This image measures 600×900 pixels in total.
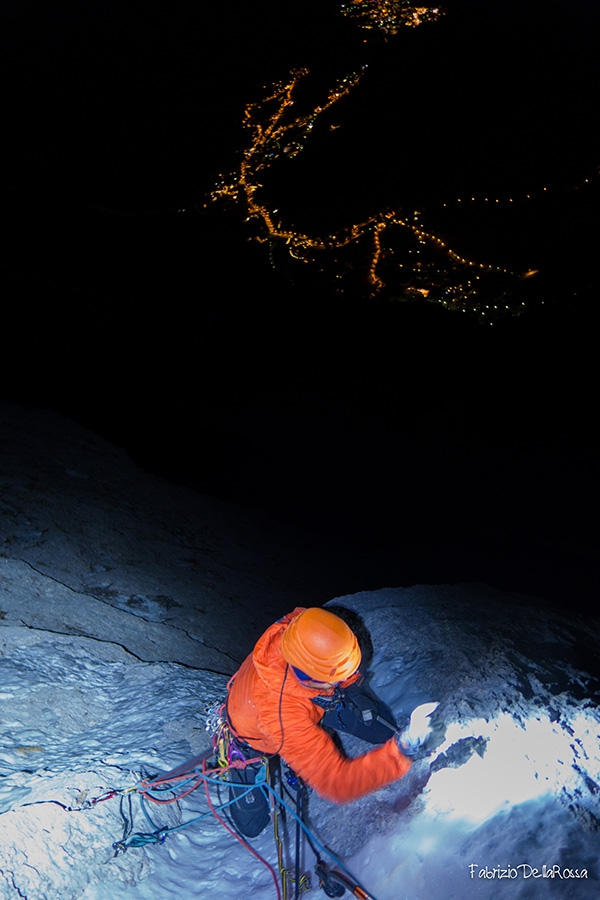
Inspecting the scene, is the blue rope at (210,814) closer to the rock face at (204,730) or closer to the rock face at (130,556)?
the rock face at (204,730)

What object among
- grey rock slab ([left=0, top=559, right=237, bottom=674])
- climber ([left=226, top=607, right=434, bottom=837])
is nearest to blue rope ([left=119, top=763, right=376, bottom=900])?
climber ([left=226, top=607, right=434, bottom=837])

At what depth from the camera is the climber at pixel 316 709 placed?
2.28m

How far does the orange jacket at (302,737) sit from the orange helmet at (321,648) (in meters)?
0.14

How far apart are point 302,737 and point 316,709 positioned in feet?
0.41

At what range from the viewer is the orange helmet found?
225cm

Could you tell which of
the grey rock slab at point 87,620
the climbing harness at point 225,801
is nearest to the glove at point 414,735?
the climbing harness at point 225,801

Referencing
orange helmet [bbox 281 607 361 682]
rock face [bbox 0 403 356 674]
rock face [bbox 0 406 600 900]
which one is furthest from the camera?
rock face [bbox 0 403 356 674]

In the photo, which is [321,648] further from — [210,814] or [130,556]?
[130,556]

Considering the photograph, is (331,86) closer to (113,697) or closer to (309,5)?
(309,5)

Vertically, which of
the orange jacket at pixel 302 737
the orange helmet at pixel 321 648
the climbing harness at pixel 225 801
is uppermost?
the orange helmet at pixel 321 648

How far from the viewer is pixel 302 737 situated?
2.43 meters

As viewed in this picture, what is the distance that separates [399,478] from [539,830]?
11.8m

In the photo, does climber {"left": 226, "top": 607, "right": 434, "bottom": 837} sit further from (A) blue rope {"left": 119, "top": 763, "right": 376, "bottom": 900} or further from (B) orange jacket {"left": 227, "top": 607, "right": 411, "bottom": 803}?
(A) blue rope {"left": 119, "top": 763, "right": 376, "bottom": 900}

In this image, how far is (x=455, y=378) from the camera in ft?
50.4
